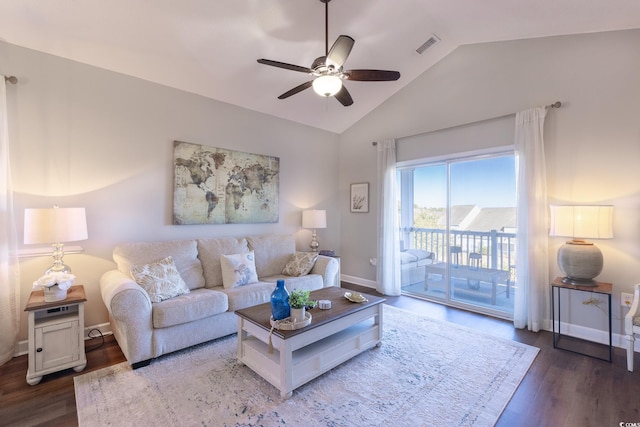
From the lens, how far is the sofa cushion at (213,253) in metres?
3.43

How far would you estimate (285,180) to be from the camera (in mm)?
4742

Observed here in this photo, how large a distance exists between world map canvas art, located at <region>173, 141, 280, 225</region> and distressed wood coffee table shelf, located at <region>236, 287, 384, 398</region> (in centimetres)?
181

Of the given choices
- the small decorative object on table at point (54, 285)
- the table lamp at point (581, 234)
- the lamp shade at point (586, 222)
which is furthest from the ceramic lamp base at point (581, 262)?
the small decorative object on table at point (54, 285)

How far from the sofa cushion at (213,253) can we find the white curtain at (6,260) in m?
1.58

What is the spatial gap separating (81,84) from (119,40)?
617 mm

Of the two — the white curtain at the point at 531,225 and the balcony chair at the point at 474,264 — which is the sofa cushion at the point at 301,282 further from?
the white curtain at the point at 531,225

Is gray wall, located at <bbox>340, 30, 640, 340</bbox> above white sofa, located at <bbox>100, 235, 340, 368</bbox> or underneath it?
above

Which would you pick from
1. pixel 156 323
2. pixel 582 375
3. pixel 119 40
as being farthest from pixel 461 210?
pixel 119 40

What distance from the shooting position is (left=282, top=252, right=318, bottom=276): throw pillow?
392 centimetres

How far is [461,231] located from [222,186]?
3.43 meters

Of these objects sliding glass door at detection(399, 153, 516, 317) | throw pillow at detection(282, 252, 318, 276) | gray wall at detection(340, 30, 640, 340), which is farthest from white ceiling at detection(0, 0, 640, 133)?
throw pillow at detection(282, 252, 318, 276)

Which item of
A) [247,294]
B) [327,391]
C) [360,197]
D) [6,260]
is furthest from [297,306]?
[360,197]

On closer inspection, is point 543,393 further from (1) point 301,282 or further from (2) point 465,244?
(1) point 301,282

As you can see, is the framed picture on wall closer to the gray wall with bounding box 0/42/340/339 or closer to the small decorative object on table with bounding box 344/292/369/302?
the gray wall with bounding box 0/42/340/339
